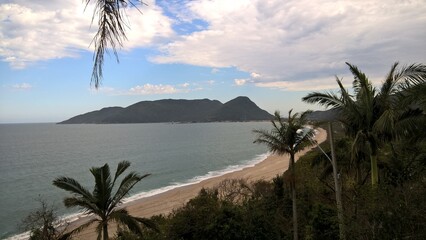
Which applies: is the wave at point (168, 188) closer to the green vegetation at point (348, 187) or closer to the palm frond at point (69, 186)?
the green vegetation at point (348, 187)

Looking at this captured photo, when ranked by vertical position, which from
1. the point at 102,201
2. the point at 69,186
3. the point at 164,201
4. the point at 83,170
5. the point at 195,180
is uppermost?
the point at 69,186

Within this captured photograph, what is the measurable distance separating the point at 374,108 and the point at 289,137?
23.9ft

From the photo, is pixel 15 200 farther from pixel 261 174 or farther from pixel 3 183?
pixel 261 174

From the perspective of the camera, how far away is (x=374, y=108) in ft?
39.9

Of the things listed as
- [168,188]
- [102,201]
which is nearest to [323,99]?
[102,201]

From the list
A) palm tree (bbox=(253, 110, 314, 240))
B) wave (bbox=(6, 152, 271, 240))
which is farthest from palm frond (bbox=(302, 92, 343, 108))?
wave (bbox=(6, 152, 271, 240))

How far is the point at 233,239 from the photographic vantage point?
66.6ft

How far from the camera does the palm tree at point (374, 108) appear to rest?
1082 cm

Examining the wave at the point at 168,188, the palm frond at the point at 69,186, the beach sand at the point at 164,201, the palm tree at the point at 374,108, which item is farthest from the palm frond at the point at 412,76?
the wave at the point at 168,188

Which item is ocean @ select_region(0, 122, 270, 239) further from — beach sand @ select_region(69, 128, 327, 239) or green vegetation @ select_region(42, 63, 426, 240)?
green vegetation @ select_region(42, 63, 426, 240)

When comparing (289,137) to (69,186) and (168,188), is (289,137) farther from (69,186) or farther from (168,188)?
(168,188)

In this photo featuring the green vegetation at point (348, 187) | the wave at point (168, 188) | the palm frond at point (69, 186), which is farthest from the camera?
the wave at point (168, 188)

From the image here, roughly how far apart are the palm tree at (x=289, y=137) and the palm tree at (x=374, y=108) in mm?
6074

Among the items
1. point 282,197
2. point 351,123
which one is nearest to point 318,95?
point 351,123
